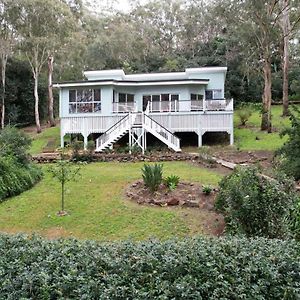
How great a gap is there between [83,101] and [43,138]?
465 cm

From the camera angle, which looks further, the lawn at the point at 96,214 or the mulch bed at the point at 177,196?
the mulch bed at the point at 177,196

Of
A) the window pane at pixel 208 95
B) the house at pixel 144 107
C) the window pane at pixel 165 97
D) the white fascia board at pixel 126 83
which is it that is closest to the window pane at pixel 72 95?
the house at pixel 144 107

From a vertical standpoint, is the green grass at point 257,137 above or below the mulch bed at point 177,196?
above

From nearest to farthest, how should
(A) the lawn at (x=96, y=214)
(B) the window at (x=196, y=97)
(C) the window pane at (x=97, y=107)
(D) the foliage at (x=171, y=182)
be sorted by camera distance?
(A) the lawn at (x=96, y=214), (D) the foliage at (x=171, y=182), (C) the window pane at (x=97, y=107), (B) the window at (x=196, y=97)

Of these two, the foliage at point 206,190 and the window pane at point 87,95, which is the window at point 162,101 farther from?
the foliage at point 206,190

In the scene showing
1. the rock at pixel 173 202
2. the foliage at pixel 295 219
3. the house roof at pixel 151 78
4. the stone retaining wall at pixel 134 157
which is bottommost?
the rock at pixel 173 202

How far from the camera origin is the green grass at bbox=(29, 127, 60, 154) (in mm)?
23938

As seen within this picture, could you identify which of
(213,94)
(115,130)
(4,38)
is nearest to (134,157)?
(115,130)

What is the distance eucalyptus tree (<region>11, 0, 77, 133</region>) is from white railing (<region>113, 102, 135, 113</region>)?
8.39m

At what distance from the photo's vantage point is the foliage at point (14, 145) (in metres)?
13.9

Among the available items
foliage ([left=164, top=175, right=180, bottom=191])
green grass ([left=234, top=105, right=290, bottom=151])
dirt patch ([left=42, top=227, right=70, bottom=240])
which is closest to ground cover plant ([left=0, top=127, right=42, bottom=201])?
dirt patch ([left=42, top=227, right=70, bottom=240])

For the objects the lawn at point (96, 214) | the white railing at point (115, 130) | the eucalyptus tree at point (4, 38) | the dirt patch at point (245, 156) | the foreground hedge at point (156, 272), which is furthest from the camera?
the eucalyptus tree at point (4, 38)

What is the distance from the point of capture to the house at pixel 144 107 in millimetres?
21266

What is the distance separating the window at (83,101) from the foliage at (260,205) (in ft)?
61.0
